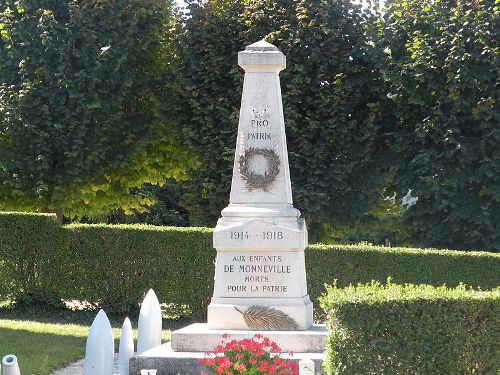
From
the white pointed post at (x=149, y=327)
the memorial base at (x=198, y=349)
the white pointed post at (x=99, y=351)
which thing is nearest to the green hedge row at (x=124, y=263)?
the white pointed post at (x=149, y=327)

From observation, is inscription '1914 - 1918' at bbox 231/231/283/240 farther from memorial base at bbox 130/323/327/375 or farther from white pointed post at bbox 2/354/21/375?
white pointed post at bbox 2/354/21/375

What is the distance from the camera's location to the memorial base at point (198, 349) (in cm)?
936

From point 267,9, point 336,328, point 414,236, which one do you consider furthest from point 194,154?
point 336,328

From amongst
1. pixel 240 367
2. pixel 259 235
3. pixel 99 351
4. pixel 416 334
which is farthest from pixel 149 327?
pixel 416 334

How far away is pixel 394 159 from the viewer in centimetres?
1809

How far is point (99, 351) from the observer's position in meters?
8.88

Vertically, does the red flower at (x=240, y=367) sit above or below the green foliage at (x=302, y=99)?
below

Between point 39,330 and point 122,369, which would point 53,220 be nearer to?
point 39,330

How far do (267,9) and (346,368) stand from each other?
12.3m

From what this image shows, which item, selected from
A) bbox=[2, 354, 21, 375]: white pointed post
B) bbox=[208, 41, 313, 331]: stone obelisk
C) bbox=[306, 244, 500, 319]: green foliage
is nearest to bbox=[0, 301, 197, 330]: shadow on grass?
bbox=[306, 244, 500, 319]: green foliage

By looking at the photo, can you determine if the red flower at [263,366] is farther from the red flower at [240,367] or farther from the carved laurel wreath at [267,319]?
the carved laurel wreath at [267,319]

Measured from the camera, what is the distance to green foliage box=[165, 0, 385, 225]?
58.4 feet

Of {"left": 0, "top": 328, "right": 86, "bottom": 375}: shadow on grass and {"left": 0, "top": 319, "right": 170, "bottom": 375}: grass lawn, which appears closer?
{"left": 0, "top": 328, "right": 86, "bottom": 375}: shadow on grass

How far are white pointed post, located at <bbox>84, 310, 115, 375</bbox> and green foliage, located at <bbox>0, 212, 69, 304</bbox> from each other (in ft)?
27.3
